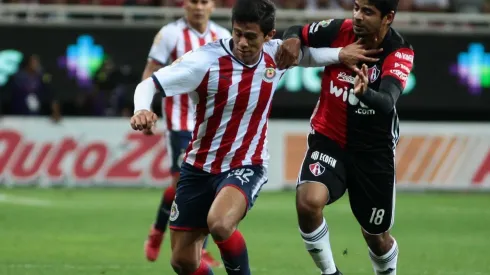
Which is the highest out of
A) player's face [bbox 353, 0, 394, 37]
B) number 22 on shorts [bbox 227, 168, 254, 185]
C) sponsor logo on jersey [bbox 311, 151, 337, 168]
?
player's face [bbox 353, 0, 394, 37]

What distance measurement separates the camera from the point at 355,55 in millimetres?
7594

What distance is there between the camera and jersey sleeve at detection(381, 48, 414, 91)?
293 inches

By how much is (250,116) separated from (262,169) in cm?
35

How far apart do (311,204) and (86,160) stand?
11.8m

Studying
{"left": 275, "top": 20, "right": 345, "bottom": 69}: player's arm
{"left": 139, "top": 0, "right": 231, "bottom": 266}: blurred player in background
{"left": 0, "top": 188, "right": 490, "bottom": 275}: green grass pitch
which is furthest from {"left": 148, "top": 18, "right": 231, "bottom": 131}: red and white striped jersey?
{"left": 275, "top": 20, "right": 345, "bottom": 69}: player's arm

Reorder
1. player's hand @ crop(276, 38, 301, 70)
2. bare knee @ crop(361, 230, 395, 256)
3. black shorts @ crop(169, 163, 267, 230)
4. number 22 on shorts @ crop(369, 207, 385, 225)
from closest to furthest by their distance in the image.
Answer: black shorts @ crop(169, 163, 267, 230) → player's hand @ crop(276, 38, 301, 70) → number 22 on shorts @ crop(369, 207, 385, 225) → bare knee @ crop(361, 230, 395, 256)

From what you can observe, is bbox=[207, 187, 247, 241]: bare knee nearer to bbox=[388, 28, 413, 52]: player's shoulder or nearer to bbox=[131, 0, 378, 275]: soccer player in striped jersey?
bbox=[131, 0, 378, 275]: soccer player in striped jersey

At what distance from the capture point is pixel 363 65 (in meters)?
7.09

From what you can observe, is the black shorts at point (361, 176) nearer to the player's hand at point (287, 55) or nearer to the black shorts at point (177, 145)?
the player's hand at point (287, 55)

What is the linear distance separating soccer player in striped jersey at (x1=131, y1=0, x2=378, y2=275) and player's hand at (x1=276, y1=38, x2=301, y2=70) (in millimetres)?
41

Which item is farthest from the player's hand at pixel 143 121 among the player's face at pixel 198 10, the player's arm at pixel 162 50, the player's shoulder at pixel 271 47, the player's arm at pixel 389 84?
the player's face at pixel 198 10

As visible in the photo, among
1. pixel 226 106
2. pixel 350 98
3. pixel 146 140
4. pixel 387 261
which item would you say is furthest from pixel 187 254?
pixel 146 140

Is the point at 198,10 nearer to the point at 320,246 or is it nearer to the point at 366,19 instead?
the point at 366,19

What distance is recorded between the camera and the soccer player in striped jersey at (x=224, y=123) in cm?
703
